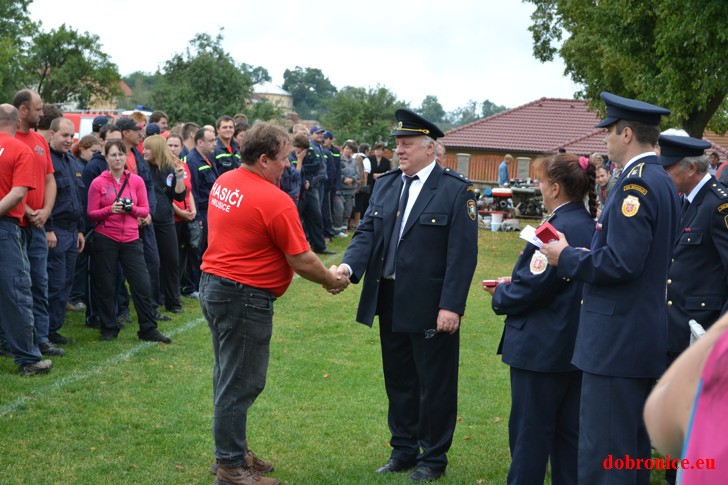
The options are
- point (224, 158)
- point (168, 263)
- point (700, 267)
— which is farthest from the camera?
point (224, 158)

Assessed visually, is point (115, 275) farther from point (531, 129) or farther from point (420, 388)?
point (531, 129)

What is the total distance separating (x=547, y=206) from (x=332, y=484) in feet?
7.65

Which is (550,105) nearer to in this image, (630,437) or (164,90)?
(164,90)

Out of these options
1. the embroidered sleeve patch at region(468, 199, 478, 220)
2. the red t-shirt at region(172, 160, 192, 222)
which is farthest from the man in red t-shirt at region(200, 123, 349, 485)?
the red t-shirt at region(172, 160, 192, 222)

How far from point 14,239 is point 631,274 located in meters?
5.68

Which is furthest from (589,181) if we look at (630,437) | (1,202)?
(1,202)

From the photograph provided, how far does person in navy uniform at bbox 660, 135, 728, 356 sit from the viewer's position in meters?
5.77

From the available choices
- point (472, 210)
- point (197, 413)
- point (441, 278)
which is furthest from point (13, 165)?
point (472, 210)

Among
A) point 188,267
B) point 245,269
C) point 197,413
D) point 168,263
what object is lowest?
point 197,413

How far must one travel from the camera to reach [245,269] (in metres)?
5.35

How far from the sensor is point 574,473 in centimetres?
511

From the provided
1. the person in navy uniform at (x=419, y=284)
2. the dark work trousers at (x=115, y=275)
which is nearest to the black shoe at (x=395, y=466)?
the person in navy uniform at (x=419, y=284)

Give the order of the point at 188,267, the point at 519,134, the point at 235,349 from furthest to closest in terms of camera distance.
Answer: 1. the point at 519,134
2. the point at 188,267
3. the point at 235,349

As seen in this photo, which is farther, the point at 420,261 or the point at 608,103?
the point at 420,261
